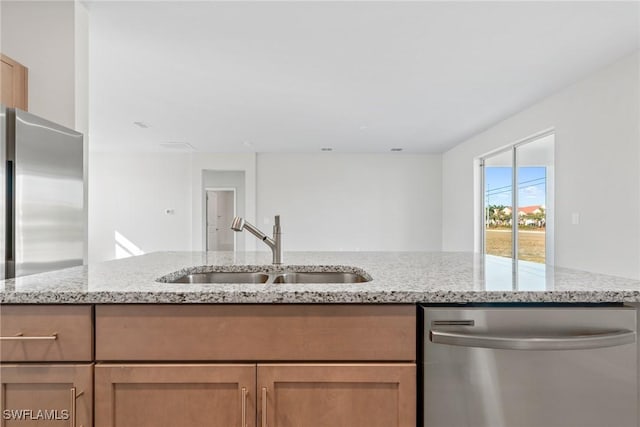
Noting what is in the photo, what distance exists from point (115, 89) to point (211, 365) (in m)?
3.74

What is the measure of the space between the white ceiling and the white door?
275 centimetres

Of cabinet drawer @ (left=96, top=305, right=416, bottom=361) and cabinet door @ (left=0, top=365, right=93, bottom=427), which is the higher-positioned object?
cabinet drawer @ (left=96, top=305, right=416, bottom=361)

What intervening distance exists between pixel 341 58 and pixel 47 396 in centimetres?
286

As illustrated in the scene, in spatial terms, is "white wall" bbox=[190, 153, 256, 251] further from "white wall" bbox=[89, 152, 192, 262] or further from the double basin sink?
the double basin sink

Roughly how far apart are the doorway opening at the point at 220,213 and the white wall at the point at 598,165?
222 inches

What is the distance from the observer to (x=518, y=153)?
4.88m

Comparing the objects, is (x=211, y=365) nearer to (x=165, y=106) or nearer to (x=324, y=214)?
(x=165, y=106)

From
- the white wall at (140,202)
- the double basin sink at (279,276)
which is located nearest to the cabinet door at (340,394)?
the double basin sink at (279,276)

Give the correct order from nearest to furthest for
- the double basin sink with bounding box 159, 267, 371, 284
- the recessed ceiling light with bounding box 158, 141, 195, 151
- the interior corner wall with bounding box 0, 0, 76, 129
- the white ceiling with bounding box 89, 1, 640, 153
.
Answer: the double basin sink with bounding box 159, 267, 371, 284 → the interior corner wall with bounding box 0, 0, 76, 129 → the white ceiling with bounding box 89, 1, 640, 153 → the recessed ceiling light with bounding box 158, 141, 195, 151

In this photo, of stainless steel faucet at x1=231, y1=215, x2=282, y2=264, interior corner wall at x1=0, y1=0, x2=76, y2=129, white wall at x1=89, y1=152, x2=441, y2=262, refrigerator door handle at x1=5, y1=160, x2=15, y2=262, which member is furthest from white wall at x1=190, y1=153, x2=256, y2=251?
stainless steel faucet at x1=231, y1=215, x2=282, y2=264

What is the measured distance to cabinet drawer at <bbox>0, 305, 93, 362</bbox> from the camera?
3.14 feet

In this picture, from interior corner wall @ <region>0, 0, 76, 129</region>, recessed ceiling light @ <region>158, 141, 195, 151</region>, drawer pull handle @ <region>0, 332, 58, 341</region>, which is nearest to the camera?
drawer pull handle @ <region>0, 332, 58, 341</region>

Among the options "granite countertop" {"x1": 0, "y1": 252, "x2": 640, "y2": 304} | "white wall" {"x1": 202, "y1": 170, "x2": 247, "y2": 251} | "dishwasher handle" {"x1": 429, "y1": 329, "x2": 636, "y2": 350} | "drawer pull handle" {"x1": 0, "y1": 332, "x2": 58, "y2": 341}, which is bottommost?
"dishwasher handle" {"x1": 429, "y1": 329, "x2": 636, "y2": 350}

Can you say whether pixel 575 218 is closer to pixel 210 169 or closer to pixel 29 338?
pixel 29 338
